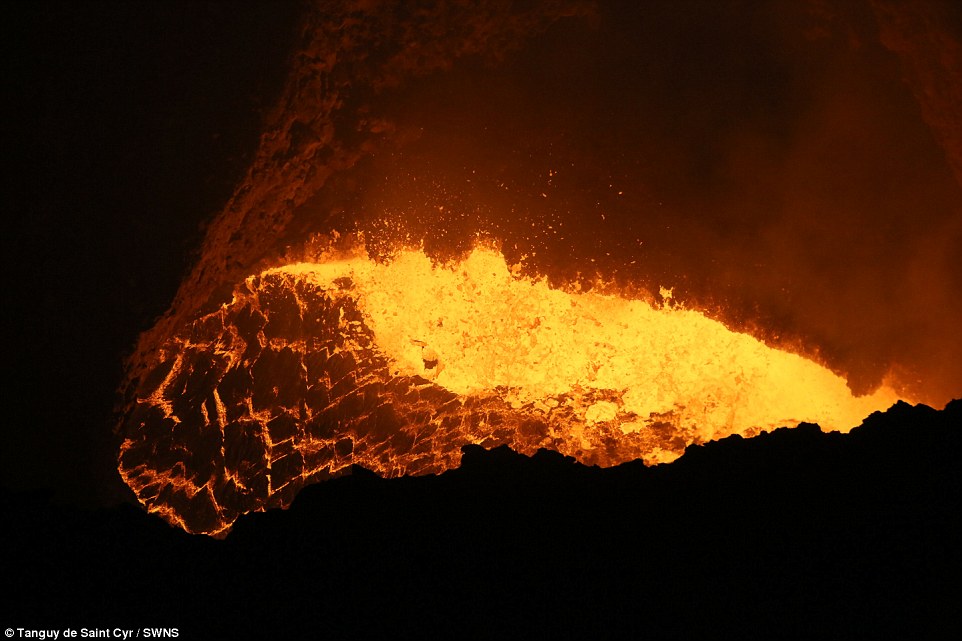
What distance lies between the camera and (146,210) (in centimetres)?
537

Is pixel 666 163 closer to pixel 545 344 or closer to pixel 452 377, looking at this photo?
pixel 545 344

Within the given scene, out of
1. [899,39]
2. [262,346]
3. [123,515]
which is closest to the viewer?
[123,515]

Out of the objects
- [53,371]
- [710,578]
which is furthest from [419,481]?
[53,371]

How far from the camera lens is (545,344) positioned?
6.59 m

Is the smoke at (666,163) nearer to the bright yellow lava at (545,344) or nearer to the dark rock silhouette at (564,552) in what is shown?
the bright yellow lava at (545,344)

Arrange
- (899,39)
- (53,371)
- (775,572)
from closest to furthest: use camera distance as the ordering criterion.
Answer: (775,572), (53,371), (899,39)

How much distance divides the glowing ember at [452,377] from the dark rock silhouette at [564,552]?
8.90 feet

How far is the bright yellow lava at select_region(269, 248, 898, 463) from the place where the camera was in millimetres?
6426

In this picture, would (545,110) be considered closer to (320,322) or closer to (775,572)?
(320,322)

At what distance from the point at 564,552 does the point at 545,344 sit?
3530 millimetres

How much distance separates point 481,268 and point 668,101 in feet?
6.55

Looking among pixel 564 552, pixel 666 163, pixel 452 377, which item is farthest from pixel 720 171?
pixel 564 552

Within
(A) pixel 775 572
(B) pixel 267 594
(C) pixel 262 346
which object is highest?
(C) pixel 262 346

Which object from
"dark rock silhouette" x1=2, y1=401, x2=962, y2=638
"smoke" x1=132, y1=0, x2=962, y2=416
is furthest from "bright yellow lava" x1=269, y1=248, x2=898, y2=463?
"dark rock silhouette" x1=2, y1=401, x2=962, y2=638
